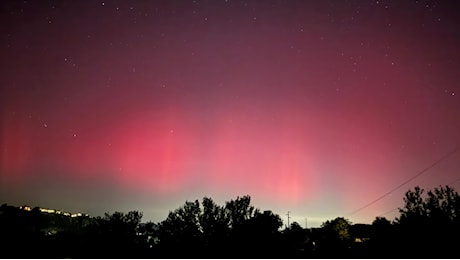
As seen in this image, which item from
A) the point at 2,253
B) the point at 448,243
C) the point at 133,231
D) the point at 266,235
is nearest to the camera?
the point at 2,253

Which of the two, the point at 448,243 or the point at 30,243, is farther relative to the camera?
the point at 448,243

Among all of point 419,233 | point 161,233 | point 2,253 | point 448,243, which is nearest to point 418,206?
point 419,233

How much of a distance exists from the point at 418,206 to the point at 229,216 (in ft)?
80.6

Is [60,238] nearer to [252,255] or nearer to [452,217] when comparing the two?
[252,255]

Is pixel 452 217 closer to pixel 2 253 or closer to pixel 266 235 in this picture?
pixel 266 235

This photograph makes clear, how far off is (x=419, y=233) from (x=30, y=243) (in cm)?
3290

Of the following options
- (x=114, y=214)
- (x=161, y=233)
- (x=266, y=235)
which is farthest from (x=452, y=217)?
(x=114, y=214)

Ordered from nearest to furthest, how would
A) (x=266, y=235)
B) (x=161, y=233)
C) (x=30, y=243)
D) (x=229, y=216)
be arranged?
(x=30, y=243), (x=266, y=235), (x=161, y=233), (x=229, y=216)

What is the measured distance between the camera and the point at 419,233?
103 feet

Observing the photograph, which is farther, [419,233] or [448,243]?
[419,233]

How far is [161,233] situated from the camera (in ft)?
122

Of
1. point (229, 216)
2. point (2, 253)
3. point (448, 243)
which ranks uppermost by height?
point (229, 216)

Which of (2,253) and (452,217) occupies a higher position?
(452,217)

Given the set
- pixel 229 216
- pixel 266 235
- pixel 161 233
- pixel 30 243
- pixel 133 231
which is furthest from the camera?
pixel 229 216
